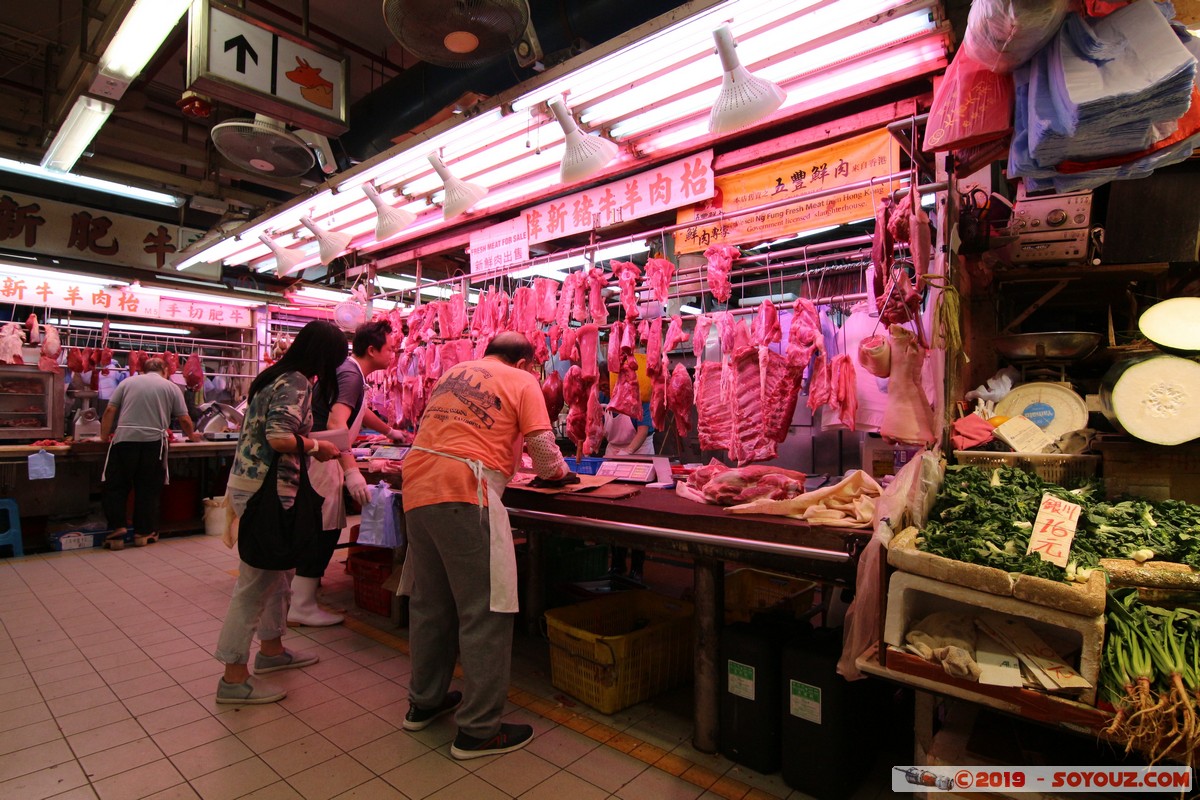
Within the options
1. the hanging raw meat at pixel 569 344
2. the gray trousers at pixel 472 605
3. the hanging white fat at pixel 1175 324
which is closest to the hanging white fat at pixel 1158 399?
the hanging white fat at pixel 1175 324

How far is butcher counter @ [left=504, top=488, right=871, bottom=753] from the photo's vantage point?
2.61m

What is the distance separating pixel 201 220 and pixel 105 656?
8748mm

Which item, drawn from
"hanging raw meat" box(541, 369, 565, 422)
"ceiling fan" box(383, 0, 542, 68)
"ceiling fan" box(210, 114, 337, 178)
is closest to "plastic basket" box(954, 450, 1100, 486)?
"hanging raw meat" box(541, 369, 565, 422)

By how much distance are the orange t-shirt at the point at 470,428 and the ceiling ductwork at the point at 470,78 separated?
2513 millimetres

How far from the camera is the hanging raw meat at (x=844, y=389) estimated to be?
13.1 ft

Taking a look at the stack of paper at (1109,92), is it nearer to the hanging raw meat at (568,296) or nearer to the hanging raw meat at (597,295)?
the hanging raw meat at (597,295)

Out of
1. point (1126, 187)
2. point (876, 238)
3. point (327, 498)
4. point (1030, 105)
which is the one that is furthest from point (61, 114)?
point (1126, 187)

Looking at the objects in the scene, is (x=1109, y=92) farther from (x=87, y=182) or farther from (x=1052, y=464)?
(x=87, y=182)

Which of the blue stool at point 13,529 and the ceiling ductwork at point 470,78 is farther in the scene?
the blue stool at point 13,529

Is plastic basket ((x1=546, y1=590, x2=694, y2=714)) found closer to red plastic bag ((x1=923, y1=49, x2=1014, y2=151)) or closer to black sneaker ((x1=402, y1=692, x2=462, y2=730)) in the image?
black sneaker ((x1=402, y1=692, x2=462, y2=730))

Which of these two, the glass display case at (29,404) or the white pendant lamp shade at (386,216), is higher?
the white pendant lamp shade at (386,216)

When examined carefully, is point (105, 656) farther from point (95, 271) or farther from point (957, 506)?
point (95, 271)

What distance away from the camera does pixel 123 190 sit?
845 cm

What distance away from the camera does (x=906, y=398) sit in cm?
333
